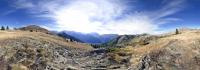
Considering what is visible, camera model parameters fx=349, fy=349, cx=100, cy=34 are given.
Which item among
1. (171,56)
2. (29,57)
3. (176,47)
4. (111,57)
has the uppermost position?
(176,47)

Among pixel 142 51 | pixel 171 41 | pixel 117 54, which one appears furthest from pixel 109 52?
pixel 171 41

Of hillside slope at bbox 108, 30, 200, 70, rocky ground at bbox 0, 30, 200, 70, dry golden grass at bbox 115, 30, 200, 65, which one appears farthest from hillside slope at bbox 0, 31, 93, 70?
dry golden grass at bbox 115, 30, 200, 65

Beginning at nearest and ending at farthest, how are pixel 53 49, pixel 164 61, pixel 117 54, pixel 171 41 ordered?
pixel 164 61 → pixel 171 41 → pixel 117 54 → pixel 53 49

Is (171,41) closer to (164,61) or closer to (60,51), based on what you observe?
(164,61)

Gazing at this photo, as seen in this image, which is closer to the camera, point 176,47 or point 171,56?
point 171,56

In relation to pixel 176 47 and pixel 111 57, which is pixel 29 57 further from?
pixel 176 47

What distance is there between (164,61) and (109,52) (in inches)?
852

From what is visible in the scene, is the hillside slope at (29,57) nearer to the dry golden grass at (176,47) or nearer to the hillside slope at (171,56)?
the hillside slope at (171,56)

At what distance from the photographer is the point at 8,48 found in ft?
298

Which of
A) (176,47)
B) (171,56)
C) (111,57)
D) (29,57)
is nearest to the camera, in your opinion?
(171,56)

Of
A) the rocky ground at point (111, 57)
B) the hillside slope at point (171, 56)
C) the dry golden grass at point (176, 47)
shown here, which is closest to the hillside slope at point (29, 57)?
the rocky ground at point (111, 57)

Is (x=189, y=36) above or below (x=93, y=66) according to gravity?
above

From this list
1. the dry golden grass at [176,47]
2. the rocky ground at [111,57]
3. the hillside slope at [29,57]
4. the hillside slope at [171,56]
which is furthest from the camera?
the hillside slope at [29,57]

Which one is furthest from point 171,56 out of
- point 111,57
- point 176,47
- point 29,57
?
point 29,57
